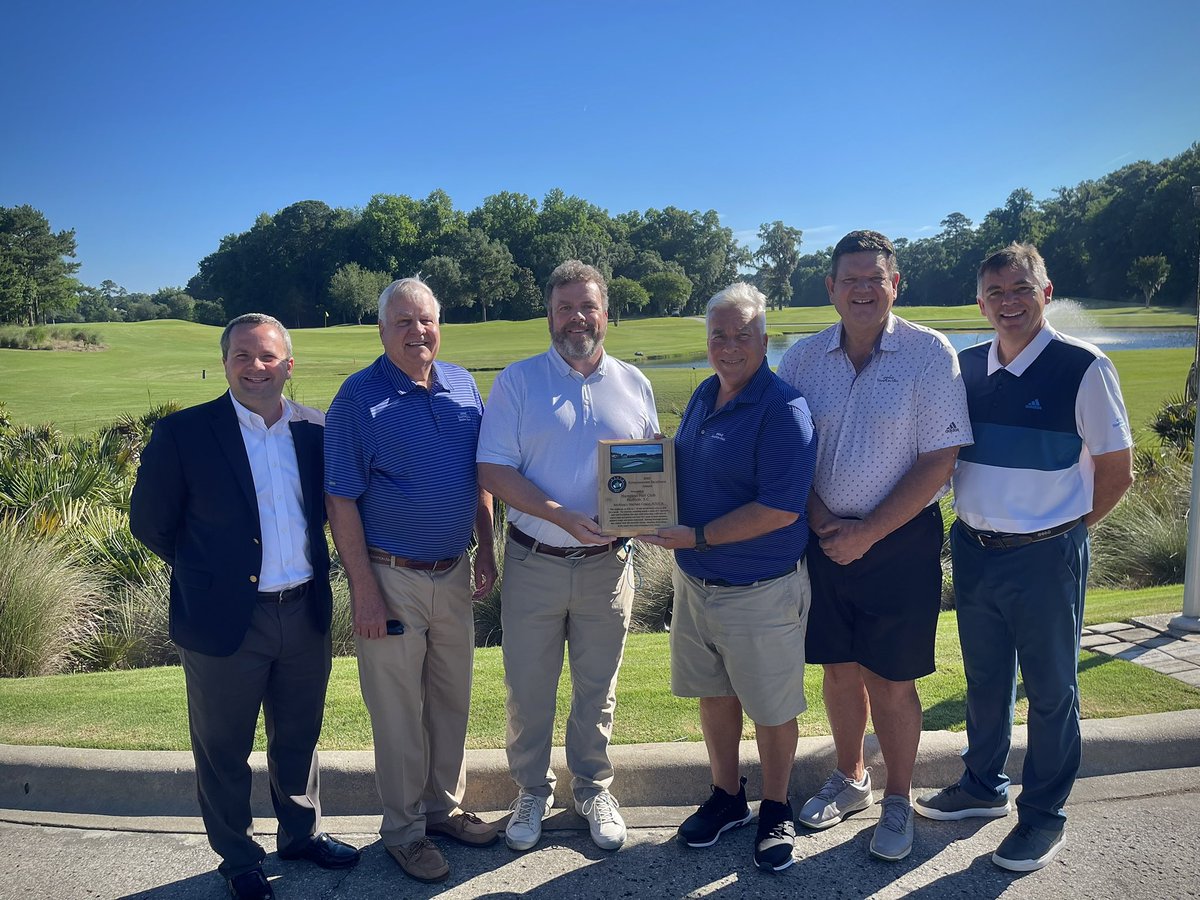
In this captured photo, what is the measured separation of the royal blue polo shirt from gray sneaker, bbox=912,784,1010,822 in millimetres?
1291

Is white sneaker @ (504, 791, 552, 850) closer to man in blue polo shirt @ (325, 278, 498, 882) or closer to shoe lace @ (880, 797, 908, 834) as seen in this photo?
man in blue polo shirt @ (325, 278, 498, 882)

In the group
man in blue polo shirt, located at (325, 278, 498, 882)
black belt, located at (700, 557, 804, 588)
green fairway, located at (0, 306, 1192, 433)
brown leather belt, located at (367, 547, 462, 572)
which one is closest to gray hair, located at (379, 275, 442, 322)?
man in blue polo shirt, located at (325, 278, 498, 882)

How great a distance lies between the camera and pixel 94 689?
4.68 meters

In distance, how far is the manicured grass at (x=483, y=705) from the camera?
12.8 ft

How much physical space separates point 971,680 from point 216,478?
10.4 feet

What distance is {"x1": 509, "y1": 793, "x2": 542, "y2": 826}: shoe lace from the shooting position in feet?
10.8

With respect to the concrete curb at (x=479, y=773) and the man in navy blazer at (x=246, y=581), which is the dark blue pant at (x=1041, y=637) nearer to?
the concrete curb at (x=479, y=773)

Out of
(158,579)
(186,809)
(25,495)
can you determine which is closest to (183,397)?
(25,495)

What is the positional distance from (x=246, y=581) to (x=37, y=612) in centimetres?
400

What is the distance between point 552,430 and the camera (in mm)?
3291

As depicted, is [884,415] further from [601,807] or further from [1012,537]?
[601,807]

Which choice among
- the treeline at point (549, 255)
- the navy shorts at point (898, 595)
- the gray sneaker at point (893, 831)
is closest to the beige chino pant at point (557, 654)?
the navy shorts at point (898, 595)

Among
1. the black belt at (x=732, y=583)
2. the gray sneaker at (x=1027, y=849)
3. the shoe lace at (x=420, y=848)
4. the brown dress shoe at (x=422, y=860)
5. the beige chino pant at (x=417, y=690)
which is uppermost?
the black belt at (x=732, y=583)

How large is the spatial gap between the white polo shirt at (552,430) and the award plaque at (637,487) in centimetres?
16
